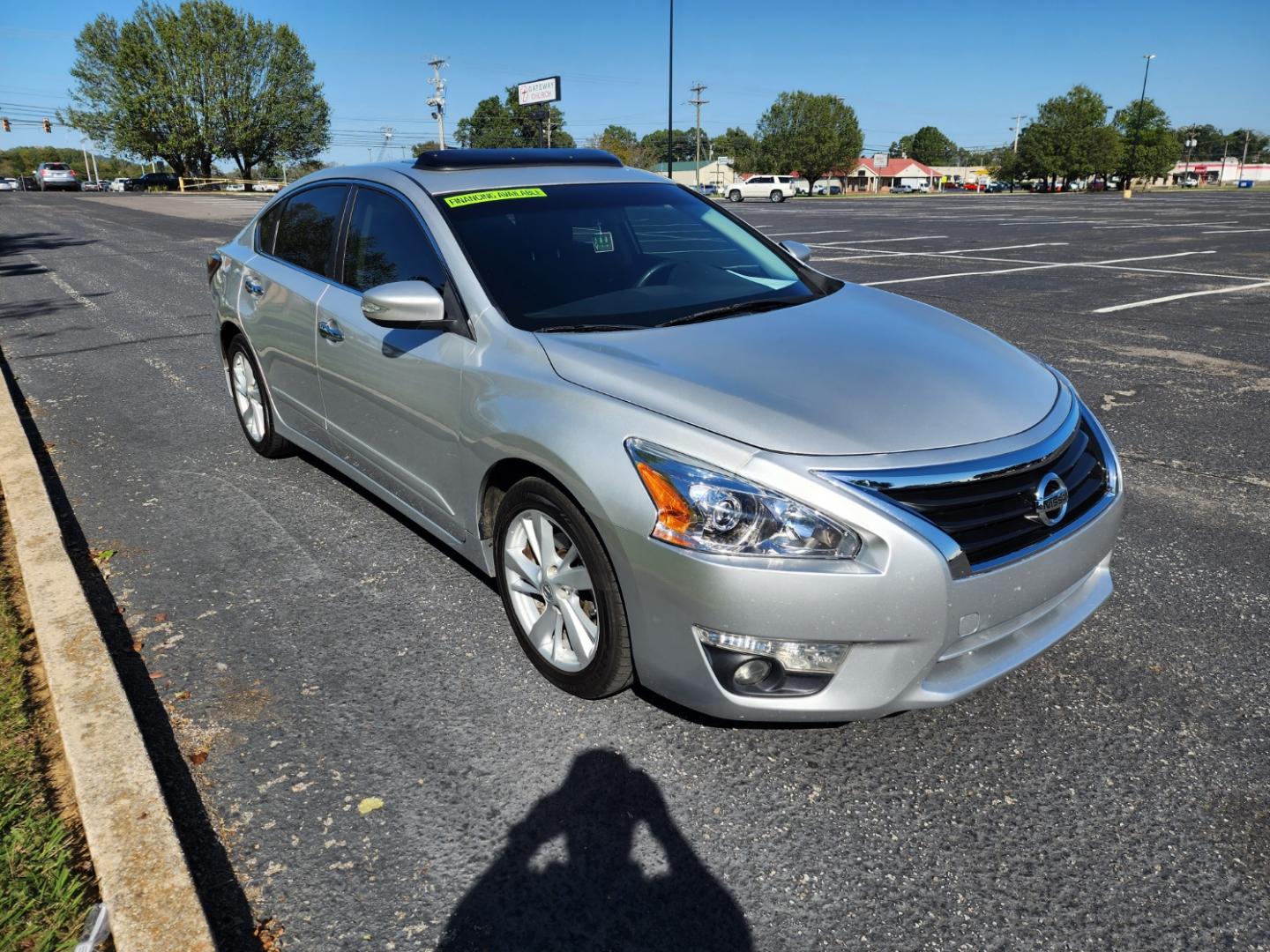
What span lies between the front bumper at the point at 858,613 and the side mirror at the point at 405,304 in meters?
1.12

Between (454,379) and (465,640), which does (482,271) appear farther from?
(465,640)

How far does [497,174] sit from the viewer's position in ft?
12.8

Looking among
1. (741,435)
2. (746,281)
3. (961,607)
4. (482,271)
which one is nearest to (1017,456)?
Answer: (961,607)

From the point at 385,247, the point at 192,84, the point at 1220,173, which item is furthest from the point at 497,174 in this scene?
the point at 1220,173

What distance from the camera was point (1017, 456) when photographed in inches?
99.8

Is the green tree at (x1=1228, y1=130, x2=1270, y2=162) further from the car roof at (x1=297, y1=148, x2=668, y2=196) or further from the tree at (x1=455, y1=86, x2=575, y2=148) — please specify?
the car roof at (x1=297, y1=148, x2=668, y2=196)

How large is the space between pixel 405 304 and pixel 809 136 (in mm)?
111804

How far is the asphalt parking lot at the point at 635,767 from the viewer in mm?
2195

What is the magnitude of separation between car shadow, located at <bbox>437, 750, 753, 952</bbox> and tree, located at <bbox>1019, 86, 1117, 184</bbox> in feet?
373

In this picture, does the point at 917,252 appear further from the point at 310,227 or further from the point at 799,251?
the point at 310,227

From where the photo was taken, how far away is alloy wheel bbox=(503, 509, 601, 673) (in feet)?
9.32

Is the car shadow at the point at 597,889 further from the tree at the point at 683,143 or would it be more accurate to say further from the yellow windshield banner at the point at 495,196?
the tree at the point at 683,143

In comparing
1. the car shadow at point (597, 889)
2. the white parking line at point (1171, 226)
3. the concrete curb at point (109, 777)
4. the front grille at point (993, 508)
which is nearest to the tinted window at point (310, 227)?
the concrete curb at point (109, 777)

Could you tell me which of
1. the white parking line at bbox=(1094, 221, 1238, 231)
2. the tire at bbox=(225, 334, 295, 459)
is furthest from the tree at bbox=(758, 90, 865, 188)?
the tire at bbox=(225, 334, 295, 459)
